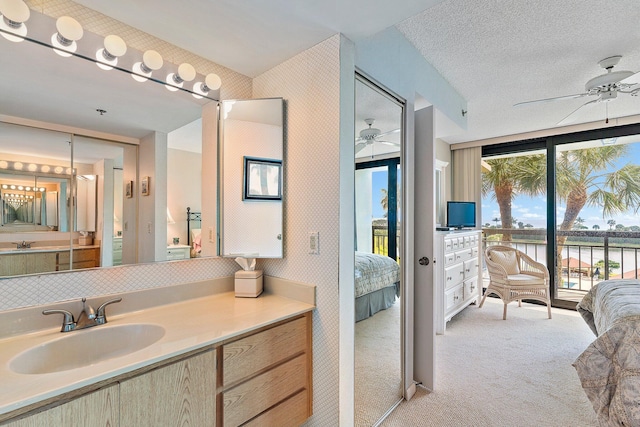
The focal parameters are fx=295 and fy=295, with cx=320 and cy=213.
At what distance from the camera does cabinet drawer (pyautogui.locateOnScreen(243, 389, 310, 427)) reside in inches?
52.0

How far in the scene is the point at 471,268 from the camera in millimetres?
4078

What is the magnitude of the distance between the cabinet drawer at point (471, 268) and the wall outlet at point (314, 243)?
120 inches

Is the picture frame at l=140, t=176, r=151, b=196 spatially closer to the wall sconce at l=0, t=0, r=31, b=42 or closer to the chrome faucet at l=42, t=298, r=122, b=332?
the chrome faucet at l=42, t=298, r=122, b=332

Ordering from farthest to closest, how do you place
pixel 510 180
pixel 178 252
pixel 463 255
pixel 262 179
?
pixel 510 180 < pixel 463 255 < pixel 262 179 < pixel 178 252

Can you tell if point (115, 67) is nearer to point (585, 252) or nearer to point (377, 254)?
point (377, 254)

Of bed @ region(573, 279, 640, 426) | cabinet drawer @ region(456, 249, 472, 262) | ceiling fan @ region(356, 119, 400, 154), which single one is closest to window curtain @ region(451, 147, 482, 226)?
cabinet drawer @ region(456, 249, 472, 262)

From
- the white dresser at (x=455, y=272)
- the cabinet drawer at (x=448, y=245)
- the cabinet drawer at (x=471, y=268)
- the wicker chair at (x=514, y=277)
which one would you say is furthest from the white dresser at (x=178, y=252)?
the wicker chair at (x=514, y=277)

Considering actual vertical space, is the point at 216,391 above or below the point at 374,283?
below

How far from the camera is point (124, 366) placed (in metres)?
0.93

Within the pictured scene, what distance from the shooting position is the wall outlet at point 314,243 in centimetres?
158

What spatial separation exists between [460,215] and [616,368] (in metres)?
2.74

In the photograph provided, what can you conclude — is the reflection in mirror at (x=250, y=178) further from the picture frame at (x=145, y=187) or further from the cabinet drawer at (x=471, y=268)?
the cabinet drawer at (x=471, y=268)

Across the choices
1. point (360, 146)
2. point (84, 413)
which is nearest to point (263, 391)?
point (84, 413)

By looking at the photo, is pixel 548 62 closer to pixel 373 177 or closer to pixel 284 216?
pixel 373 177
